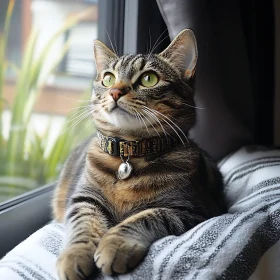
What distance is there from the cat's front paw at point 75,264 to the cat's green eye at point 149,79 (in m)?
0.40

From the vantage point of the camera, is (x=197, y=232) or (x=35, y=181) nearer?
(x=197, y=232)

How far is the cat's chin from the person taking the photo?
3.09ft

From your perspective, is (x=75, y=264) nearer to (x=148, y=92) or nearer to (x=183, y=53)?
(x=148, y=92)

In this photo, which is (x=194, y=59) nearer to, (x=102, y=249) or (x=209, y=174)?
(x=209, y=174)

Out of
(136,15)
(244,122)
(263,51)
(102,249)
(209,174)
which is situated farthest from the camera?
(263,51)

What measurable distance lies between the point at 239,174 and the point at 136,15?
0.62m

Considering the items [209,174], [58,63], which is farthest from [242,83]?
[58,63]

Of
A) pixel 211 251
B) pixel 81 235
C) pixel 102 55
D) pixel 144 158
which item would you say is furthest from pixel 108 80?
pixel 211 251

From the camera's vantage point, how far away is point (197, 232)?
77cm

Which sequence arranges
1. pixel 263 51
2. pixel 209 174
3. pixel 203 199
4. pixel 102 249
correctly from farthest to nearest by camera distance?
pixel 263 51
pixel 209 174
pixel 203 199
pixel 102 249

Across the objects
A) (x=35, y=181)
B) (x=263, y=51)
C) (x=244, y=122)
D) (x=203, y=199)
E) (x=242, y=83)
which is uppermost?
(x=263, y=51)

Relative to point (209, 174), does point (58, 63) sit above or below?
above

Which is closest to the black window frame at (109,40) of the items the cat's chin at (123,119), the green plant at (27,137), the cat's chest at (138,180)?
the green plant at (27,137)

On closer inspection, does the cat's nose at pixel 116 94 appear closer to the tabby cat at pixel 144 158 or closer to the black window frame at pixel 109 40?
the tabby cat at pixel 144 158
